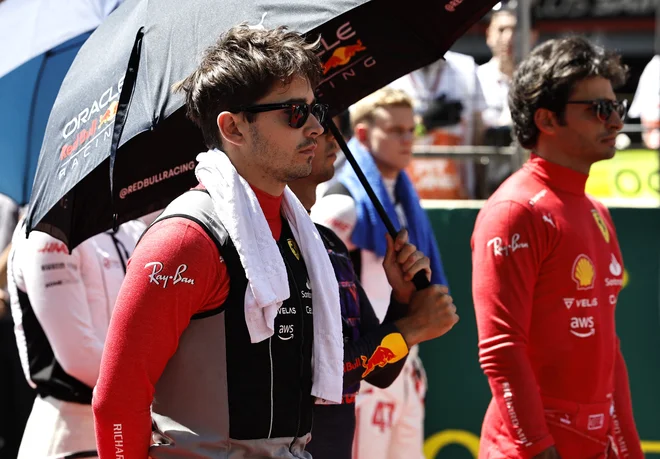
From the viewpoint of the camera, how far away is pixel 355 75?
3637 millimetres

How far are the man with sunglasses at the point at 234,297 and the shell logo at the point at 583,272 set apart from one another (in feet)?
4.10

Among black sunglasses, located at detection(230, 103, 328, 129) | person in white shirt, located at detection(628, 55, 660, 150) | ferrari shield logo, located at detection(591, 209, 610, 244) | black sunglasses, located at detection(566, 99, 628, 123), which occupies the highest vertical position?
person in white shirt, located at detection(628, 55, 660, 150)

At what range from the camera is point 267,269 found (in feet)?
7.93

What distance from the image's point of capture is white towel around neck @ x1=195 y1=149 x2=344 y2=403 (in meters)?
2.38

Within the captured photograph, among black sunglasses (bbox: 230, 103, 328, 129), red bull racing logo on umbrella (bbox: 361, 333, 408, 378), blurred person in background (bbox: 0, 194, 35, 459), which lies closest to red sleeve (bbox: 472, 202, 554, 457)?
red bull racing logo on umbrella (bbox: 361, 333, 408, 378)

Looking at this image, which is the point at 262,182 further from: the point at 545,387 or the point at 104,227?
the point at 545,387

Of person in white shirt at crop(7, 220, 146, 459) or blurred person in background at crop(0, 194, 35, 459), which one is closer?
person in white shirt at crop(7, 220, 146, 459)

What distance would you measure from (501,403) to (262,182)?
53.4 inches

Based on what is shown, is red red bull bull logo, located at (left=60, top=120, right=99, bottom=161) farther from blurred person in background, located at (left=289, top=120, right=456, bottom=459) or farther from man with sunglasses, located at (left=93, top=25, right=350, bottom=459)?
blurred person in background, located at (left=289, top=120, right=456, bottom=459)

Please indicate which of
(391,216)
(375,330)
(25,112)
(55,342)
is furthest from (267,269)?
(391,216)

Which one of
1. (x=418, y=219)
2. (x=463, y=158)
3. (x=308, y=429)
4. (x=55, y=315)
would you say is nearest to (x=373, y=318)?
(x=308, y=429)

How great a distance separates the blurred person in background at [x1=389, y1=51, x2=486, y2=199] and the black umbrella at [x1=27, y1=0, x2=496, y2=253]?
3482mm

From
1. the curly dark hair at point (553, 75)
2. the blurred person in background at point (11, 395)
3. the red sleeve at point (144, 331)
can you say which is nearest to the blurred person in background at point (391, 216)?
the curly dark hair at point (553, 75)

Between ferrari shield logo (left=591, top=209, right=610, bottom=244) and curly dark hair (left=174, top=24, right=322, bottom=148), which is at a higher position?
curly dark hair (left=174, top=24, right=322, bottom=148)
